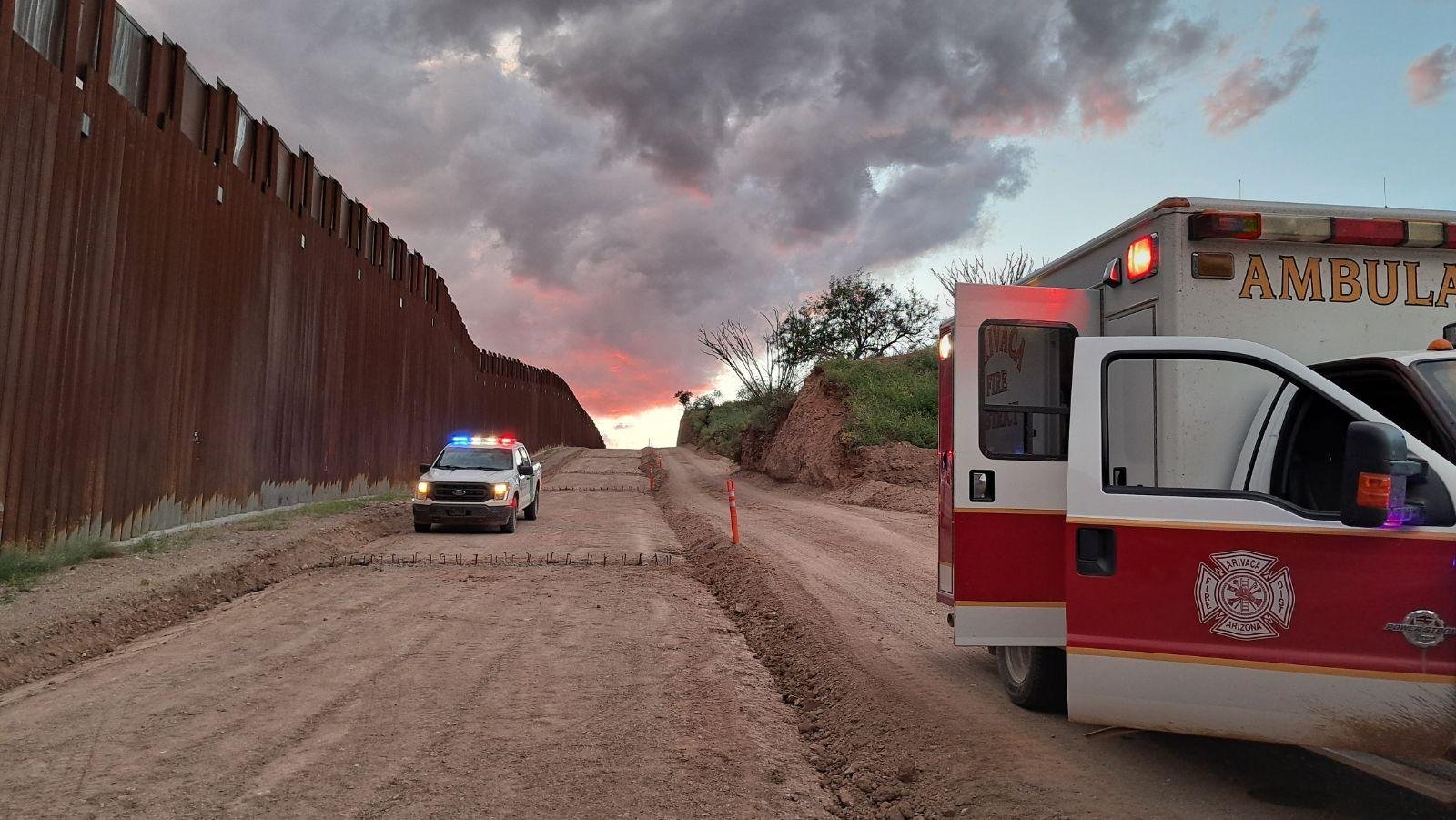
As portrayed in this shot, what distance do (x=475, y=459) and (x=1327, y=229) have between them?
655 inches

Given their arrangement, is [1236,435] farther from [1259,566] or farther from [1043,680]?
[1043,680]

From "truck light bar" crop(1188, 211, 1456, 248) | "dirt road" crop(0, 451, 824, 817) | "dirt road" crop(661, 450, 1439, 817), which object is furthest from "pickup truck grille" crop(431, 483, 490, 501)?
"truck light bar" crop(1188, 211, 1456, 248)

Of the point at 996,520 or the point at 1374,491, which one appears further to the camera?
the point at 996,520

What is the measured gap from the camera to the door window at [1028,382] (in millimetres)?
5598

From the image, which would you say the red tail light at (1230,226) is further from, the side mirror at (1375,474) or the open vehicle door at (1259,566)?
the side mirror at (1375,474)

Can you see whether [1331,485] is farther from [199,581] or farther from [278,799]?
[199,581]

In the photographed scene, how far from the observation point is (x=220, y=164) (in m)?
16.9

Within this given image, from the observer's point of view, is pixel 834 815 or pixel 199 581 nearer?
pixel 834 815

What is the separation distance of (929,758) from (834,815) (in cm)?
78

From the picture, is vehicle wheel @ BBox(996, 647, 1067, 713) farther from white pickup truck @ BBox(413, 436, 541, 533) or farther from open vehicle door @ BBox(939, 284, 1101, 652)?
white pickup truck @ BBox(413, 436, 541, 533)

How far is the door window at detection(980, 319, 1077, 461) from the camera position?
18.4 ft

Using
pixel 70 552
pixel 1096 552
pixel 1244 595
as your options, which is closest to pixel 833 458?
pixel 70 552

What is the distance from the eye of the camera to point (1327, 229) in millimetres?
4684

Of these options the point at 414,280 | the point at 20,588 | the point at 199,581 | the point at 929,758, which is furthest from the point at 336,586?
the point at 414,280
